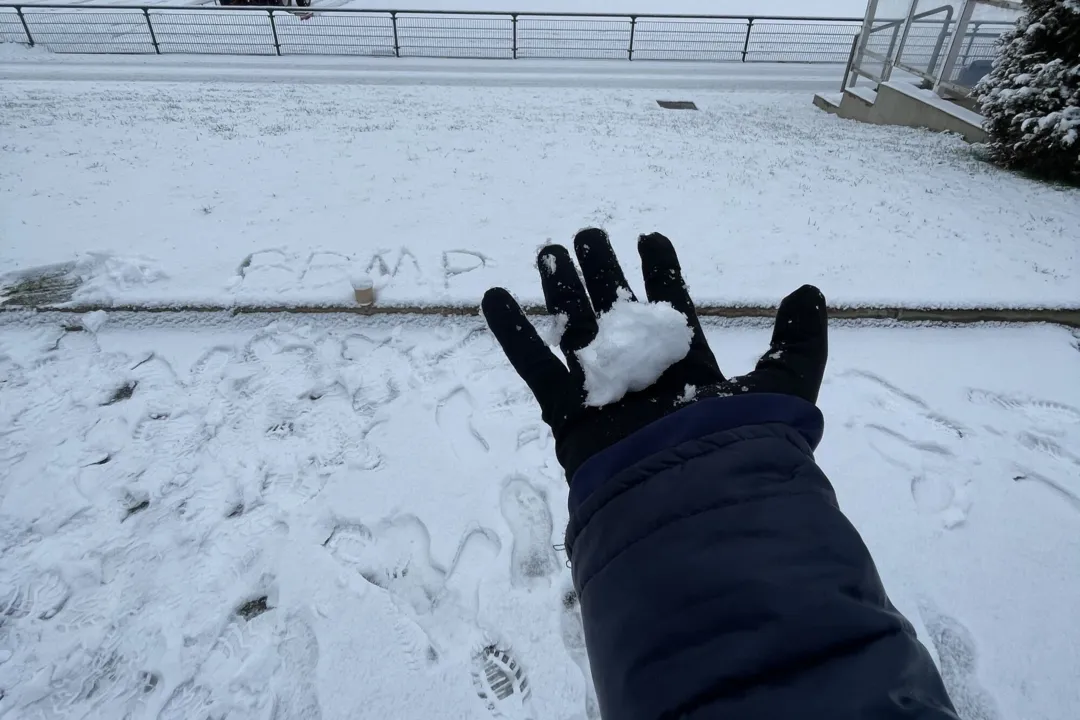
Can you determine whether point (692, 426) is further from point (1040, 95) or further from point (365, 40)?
point (365, 40)

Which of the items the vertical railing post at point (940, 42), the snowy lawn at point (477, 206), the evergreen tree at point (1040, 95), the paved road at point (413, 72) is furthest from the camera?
the paved road at point (413, 72)

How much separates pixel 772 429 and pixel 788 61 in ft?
51.1

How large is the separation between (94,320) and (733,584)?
13.9 ft

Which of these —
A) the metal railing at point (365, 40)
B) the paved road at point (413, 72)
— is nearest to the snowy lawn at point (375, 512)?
the paved road at point (413, 72)

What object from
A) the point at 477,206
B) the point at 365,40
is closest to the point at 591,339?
the point at 477,206

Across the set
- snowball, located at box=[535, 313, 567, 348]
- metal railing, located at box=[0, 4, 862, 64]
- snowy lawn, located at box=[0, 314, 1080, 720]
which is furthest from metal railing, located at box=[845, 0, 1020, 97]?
snowball, located at box=[535, 313, 567, 348]

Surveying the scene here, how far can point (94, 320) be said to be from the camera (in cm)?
356

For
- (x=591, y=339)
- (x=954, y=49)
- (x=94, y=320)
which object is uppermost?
(x=954, y=49)

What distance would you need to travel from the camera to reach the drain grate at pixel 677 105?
9.23 meters

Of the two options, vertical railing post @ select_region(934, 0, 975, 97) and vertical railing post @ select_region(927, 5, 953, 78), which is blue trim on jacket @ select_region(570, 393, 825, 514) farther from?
vertical railing post @ select_region(927, 5, 953, 78)

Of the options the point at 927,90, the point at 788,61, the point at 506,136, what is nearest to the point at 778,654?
the point at 506,136

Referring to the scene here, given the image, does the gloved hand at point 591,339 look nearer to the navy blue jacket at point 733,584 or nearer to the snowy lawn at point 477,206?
the navy blue jacket at point 733,584

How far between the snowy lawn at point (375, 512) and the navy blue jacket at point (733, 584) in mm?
1187

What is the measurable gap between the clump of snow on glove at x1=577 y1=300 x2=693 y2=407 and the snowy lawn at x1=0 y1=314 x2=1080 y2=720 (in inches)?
43.1
